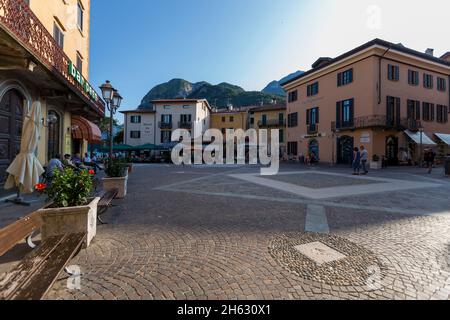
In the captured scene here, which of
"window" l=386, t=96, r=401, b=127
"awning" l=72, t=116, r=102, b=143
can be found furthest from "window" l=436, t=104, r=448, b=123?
"awning" l=72, t=116, r=102, b=143

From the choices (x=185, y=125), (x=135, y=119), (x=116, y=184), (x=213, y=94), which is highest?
(x=213, y=94)

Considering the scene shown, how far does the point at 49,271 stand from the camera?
90.9 inches

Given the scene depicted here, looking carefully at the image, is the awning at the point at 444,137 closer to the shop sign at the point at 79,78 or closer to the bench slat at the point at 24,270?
the shop sign at the point at 79,78

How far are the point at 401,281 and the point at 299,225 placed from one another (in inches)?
80.3

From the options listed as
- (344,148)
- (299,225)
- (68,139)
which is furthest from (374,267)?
(344,148)

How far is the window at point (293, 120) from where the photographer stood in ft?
101

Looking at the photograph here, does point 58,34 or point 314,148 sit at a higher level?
point 58,34

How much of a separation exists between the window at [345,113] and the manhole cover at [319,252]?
2226cm

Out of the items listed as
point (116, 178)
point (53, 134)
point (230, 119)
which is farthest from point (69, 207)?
point (230, 119)

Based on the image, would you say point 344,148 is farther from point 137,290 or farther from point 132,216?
point 137,290

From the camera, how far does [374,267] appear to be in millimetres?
2912

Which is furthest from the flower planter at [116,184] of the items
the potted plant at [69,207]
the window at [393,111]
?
the window at [393,111]

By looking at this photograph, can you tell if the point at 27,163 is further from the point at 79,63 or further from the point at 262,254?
the point at 79,63

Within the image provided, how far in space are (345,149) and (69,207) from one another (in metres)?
25.1
